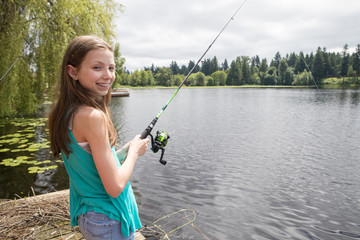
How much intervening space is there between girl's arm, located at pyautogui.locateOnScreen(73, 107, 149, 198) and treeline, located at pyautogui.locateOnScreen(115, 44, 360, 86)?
45.5m

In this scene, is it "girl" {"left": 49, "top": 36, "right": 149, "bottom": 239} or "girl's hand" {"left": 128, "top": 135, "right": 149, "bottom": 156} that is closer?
"girl" {"left": 49, "top": 36, "right": 149, "bottom": 239}

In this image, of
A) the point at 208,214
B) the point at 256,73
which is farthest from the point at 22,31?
the point at 256,73

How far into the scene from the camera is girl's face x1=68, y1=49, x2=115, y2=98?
1557mm

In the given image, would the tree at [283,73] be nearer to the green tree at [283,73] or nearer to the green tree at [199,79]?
the green tree at [283,73]

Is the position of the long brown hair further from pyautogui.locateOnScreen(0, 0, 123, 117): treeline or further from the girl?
pyautogui.locateOnScreen(0, 0, 123, 117): treeline

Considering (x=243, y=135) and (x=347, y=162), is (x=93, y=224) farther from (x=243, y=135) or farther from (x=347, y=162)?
(x=243, y=135)

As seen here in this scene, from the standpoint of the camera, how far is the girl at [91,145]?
140 centimetres

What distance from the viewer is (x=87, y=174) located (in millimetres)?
1498

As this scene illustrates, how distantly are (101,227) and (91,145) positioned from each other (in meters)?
0.48

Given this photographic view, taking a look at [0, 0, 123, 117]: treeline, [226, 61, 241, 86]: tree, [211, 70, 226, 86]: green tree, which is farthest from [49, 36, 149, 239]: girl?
[211, 70, 226, 86]: green tree

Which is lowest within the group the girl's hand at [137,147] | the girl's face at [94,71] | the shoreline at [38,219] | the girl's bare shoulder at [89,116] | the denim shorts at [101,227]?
the shoreline at [38,219]

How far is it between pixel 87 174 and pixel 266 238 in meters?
4.42

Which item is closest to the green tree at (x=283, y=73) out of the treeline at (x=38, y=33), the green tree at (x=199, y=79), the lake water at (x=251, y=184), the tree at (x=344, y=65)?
the tree at (x=344, y=65)

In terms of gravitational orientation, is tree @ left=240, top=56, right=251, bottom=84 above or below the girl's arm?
above
